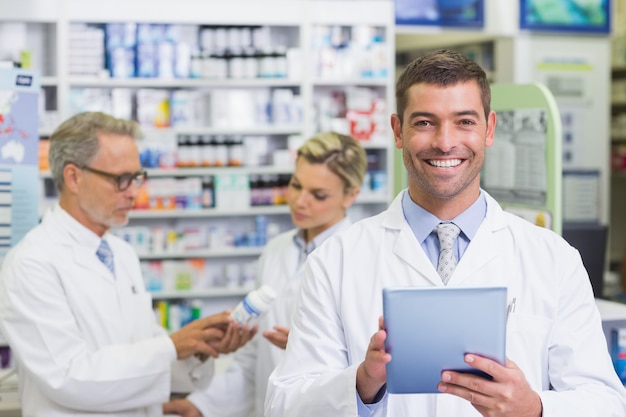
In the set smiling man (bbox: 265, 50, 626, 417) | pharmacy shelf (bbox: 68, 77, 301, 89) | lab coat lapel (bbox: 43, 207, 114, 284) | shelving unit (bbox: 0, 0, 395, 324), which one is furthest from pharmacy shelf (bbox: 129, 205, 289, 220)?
smiling man (bbox: 265, 50, 626, 417)

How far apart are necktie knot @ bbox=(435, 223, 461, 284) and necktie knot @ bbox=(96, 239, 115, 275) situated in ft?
4.74

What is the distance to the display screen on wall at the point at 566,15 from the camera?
7.68 m

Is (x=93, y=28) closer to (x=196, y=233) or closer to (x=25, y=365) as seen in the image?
(x=196, y=233)

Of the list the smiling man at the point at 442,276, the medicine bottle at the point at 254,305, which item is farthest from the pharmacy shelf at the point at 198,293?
the smiling man at the point at 442,276

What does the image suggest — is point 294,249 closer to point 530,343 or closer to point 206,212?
point 530,343

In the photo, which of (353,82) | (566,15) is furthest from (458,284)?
(566,15)

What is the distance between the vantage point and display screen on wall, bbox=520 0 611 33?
768cm

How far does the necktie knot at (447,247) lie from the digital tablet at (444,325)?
37 cm

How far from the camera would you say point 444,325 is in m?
1.65

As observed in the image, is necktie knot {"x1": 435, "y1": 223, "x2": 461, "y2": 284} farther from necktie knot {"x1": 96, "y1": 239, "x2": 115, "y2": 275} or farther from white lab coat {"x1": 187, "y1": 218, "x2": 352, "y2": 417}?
necktie knot {"x1": 96, "y1": 239, "x2": 115, "y2": 275}

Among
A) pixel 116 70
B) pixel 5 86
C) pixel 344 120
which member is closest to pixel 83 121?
pixel 5 86

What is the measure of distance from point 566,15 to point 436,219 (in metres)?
6.31

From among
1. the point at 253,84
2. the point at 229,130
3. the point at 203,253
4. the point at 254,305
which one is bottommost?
the point at 203,253

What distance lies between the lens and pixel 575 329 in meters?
1.97
